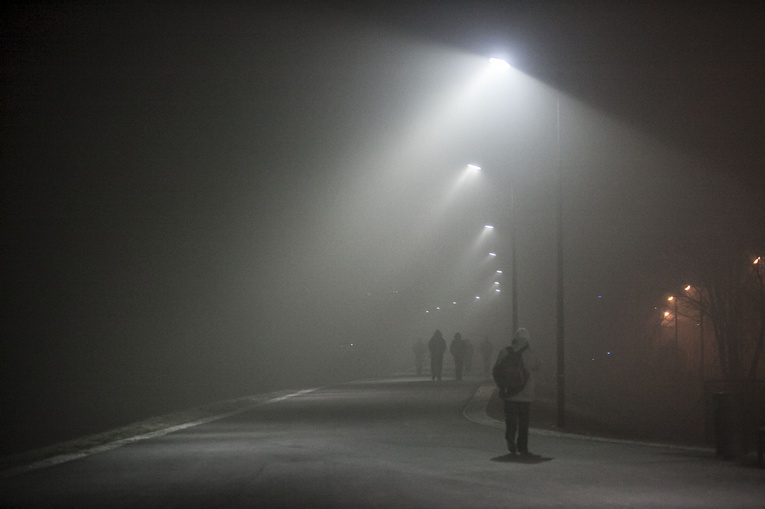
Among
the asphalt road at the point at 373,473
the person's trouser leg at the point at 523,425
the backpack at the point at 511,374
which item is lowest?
the asphalt road at the point at 373,473

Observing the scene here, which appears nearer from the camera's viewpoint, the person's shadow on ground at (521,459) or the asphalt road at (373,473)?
the asphalt road at (373,473)

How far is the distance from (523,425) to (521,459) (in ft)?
1.82

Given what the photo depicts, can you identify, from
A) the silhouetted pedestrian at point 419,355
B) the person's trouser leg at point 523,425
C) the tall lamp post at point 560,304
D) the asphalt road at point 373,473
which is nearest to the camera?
the asphalt road at point 373,473

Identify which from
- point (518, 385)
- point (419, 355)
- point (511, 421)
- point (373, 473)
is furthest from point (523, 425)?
point (419, 355)

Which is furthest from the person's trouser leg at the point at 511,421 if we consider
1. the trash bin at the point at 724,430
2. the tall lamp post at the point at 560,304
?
the tall lamp post at the point at 560,304

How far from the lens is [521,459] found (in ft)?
46.2

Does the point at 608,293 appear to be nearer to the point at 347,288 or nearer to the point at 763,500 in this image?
the point at 347,288

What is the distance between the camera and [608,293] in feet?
264

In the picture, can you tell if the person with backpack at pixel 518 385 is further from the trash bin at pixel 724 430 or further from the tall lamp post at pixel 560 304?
the tall lamp post at pixel 560 304

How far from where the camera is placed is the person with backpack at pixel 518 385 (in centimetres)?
1453

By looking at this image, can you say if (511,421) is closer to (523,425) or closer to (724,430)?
(523,425)

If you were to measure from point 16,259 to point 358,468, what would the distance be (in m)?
112

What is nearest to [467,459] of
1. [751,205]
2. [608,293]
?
[751,205]

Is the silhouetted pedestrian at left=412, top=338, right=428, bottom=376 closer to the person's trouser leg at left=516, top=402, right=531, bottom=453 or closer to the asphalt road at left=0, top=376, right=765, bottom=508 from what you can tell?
the asphalt road at left=0, top=376, right=765, bottom=508
